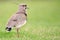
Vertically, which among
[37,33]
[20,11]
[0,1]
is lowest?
[0,1]

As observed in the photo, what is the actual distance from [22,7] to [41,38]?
1.55 meters

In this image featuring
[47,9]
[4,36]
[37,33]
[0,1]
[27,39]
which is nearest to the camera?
[27,39]

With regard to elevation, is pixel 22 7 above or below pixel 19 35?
above

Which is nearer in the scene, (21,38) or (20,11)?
(21,38)

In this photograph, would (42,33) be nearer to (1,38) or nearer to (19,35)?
(19,35)

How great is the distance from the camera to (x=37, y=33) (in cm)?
1232

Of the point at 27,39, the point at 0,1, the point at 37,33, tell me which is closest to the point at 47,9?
the point at 0,1

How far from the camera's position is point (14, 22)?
1105 cm

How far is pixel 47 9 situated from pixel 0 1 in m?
7.32

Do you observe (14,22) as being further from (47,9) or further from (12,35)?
(47,9)

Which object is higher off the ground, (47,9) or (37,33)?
(37,33)

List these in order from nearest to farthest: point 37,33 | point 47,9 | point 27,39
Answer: point 27,39 < point 37,33 < point 47,9

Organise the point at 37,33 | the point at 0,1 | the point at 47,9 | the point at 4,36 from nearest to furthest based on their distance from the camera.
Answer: the point at 4,36
the point at 37,33
the point at 47,9
the point at 0,1

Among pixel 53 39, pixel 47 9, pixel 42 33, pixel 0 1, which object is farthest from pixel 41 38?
pixel 0 1
